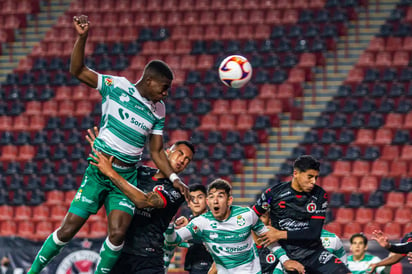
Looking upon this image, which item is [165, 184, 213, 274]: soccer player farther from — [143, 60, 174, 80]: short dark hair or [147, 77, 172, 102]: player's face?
[143, 60, 174, 80]: short dark hair

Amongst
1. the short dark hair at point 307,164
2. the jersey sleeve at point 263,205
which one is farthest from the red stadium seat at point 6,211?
the short dark hair at point 307,164

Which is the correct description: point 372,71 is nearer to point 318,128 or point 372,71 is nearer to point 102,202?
point 318,128

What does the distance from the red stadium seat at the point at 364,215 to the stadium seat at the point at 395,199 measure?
0.46 m

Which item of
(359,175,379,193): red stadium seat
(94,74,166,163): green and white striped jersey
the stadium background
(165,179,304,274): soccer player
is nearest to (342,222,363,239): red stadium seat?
the stadium background

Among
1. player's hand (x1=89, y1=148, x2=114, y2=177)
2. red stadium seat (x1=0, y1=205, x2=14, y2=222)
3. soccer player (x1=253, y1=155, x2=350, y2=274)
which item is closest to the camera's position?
player's hand (x1=89, y1=148, x2=114, y2=177)

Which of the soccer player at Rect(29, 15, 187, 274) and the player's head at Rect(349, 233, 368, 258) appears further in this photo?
the player's head at Rect(349, 233, 368, 258)

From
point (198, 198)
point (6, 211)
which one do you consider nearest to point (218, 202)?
point (198, 198)

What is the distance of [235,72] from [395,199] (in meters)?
8.03

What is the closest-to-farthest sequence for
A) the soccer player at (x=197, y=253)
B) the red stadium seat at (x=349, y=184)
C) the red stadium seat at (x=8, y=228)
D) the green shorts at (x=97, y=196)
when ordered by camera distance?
1. the green shorts at (x=97, y=196)
2. the soccer player at (x=197, y=253)
3. the red stadium seat at (x=349, y=184)
4. the red stadium seat at (x=8, y=228)

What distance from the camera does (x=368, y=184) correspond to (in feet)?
54.9

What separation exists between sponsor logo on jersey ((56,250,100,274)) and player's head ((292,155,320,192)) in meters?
5.20

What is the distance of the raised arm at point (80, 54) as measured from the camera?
642 cm

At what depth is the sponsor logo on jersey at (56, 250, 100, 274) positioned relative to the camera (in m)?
12.0

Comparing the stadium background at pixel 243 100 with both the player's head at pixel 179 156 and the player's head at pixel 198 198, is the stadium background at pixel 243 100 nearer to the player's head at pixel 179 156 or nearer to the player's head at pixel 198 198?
the player's head at pixel 198 198
